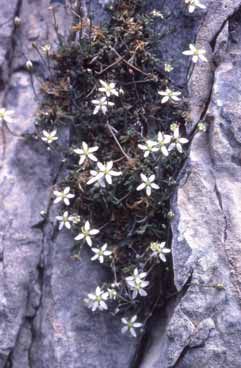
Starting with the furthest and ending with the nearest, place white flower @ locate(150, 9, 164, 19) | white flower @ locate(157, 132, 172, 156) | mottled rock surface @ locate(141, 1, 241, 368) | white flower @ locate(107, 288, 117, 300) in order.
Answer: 1. white flower @ locate(150, 9, 164, 19)
2. white flower @ locate(157, 132, 172, 156)
3. white flower @ locate(107, 288, 117, 300)
4. mottled rock surface @ locate(141, 1, 241, 368)

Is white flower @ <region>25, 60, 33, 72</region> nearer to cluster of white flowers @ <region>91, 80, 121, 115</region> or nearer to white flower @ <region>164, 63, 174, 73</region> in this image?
cluster of white flowers @ <region>91, 80, 121, 115</region>

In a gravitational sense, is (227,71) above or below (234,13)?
below

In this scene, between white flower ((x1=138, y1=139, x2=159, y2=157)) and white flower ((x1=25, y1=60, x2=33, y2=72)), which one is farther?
white flower ((x1=25, y1=60, x2=33, y2=72))

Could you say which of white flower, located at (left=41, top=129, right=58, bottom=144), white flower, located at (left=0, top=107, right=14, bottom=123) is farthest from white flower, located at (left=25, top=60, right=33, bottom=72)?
white flower, located at (left=41, top=129, right=58, bottom=144)

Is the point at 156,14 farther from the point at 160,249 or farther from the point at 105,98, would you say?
the point at 160,249

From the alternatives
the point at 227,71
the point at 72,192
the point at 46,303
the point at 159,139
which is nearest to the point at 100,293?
the point at 46,303

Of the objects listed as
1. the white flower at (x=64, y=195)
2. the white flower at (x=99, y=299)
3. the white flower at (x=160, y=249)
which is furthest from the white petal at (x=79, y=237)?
the white flower at (x=160, y=249)

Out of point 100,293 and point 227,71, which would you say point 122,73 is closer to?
point 227,71
